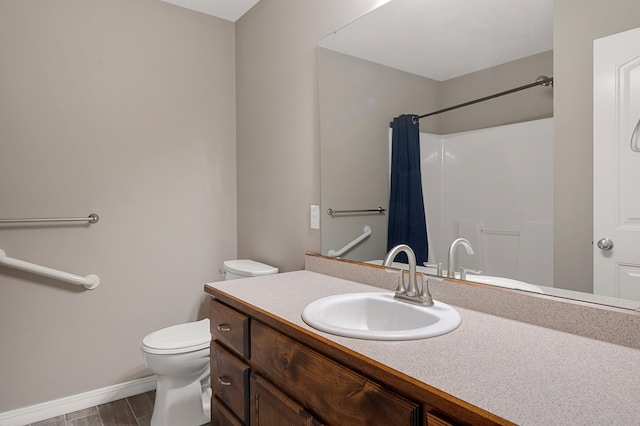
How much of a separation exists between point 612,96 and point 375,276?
99 centimetres

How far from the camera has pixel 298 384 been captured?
3.46 feet

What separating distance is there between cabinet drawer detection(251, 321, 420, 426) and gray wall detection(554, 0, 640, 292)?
63cm

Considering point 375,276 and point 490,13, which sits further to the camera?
point 375,276

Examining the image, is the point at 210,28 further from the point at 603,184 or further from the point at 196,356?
the point at 603,184

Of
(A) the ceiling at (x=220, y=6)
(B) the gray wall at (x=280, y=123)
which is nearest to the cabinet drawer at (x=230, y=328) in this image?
(B) the gray wall at (x=280, y=123)

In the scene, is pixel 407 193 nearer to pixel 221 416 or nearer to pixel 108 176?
pixel 221 416

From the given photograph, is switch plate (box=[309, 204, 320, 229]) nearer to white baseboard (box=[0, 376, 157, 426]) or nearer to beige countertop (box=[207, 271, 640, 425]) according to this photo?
beige countertop (box=[207, 271, 640, 425])

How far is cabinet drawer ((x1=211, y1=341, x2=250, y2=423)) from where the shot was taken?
1332 mm

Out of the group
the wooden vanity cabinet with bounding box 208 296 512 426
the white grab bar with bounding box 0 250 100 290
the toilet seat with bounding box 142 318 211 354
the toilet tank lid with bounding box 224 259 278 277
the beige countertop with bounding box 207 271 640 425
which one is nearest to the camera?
the beige countertop with bounding box 207 271 640 425

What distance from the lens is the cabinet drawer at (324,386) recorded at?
0.79 meters

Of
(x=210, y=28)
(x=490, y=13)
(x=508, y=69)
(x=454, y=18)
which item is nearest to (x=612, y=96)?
(x=508, y=69)

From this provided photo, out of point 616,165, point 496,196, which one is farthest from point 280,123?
point 616,165

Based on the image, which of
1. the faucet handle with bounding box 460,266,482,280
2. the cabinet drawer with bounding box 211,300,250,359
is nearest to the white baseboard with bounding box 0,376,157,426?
the cabinet drawer with bounding box 211,300,250,359

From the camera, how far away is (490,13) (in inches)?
49.4
